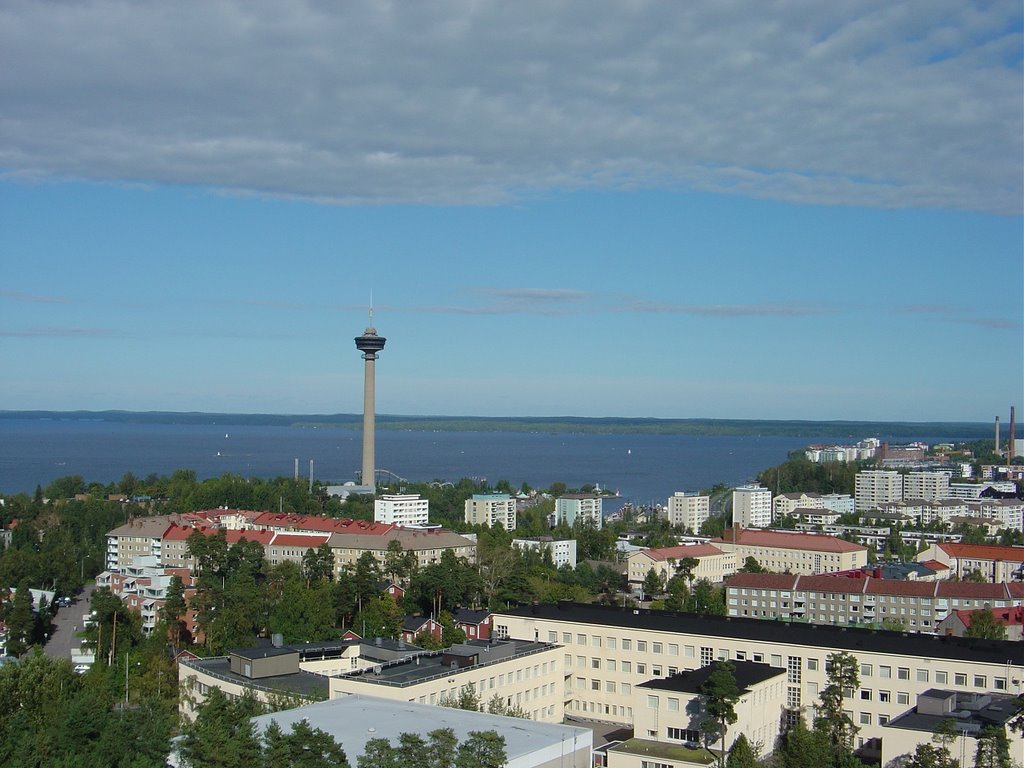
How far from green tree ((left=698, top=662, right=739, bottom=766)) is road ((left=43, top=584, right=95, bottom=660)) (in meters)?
9.81

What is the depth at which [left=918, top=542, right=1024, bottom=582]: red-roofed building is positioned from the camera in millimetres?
25766

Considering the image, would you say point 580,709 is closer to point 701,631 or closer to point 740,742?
point 701,631

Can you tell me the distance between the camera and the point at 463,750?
23.9 ft

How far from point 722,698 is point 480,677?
8.32 ft

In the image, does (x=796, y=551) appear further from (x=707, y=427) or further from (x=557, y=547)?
(x=707, y=427)

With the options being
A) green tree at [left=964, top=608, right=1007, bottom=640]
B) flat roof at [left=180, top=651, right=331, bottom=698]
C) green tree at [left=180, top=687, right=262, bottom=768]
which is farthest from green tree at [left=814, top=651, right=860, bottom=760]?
green tree at [left=180, top=687, right=262, bottom=768]

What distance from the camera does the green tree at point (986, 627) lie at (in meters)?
15.6

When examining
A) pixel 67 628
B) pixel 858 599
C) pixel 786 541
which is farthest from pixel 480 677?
pixel 786 541

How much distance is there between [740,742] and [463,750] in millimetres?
3017

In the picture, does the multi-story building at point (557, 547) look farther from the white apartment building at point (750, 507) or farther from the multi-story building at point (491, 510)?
the white apartment building at point (750, 507)

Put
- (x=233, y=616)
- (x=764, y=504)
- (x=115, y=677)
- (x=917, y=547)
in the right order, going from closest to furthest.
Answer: (x=115, y=677)
(x=233, y=616)
(x=917, y=547)
(x=764, y=504)

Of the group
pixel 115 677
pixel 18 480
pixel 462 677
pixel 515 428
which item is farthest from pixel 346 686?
pixel 515 428

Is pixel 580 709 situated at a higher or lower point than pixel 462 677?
lower

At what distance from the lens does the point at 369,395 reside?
4225 centimetres
